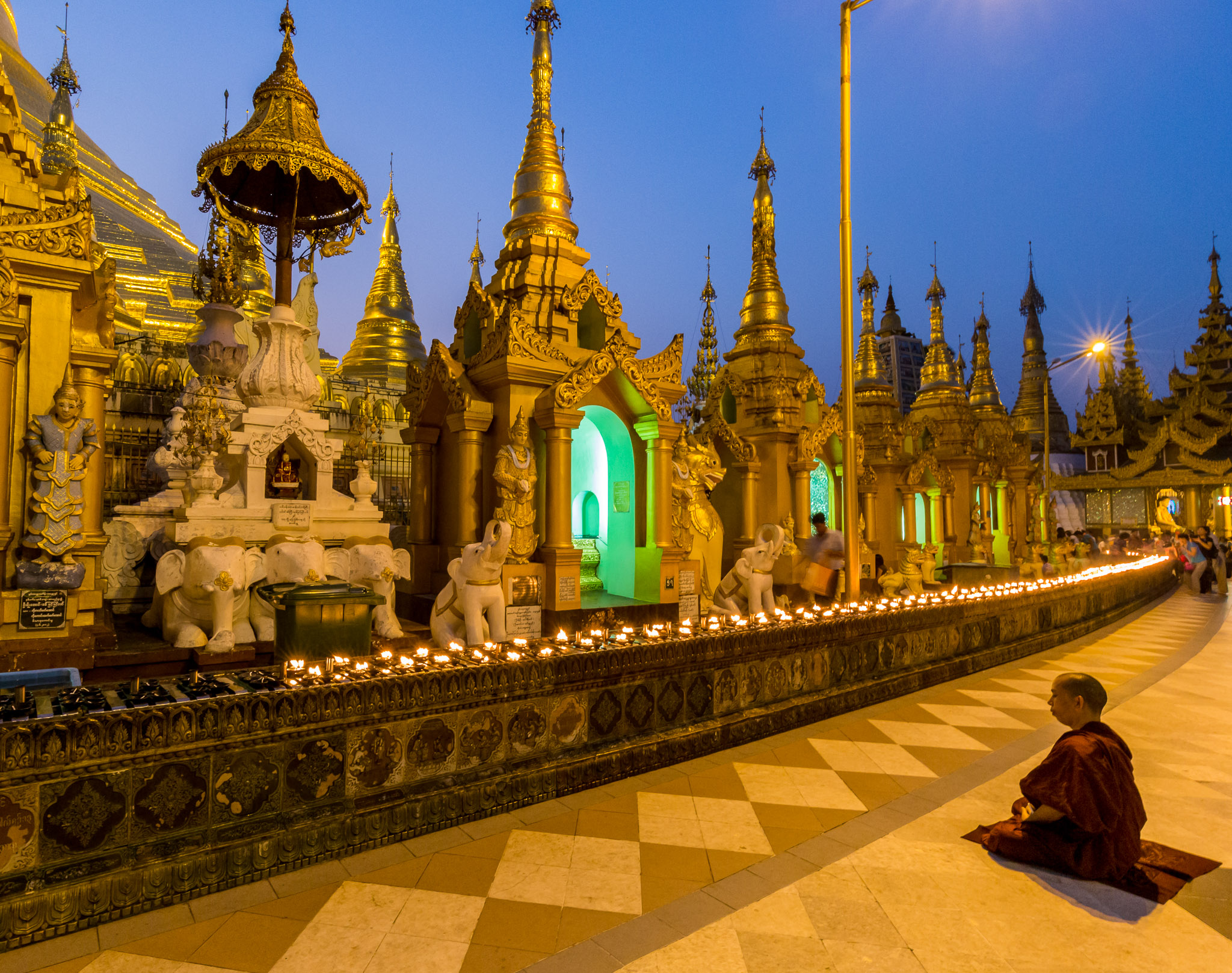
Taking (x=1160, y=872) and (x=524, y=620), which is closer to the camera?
(x=1160, y=872)

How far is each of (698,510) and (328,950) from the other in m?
8.40

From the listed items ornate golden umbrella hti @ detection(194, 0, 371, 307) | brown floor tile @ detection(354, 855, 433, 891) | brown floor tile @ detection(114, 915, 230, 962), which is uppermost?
ornate golden umbrella hti @ detection(194, 0, 371, 307)

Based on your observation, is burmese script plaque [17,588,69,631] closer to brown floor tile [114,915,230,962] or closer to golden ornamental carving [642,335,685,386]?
brown floor tile [114,915,230,962]

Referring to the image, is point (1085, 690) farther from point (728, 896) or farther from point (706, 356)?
point (706, 356)

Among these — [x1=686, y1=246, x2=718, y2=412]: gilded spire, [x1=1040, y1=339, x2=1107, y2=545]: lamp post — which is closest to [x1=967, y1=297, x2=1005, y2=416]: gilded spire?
[x1=1040, y1=339, x2=1107, y2=545]: lamp post

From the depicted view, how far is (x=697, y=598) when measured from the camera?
993 centimetres

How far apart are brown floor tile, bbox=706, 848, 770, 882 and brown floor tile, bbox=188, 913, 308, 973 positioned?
198cm

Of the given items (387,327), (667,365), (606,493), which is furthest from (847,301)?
(387,327)

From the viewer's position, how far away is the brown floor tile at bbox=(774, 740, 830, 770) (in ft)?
16.7

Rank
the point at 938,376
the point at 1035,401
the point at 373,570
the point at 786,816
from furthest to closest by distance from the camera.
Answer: the point at 1035,401 → the point at 938,376 → the point at 373,570 → the point at 786,816

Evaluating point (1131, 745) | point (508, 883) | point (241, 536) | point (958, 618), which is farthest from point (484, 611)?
point (1131, 745)

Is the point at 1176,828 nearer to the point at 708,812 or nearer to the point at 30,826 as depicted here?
the point at 708,812

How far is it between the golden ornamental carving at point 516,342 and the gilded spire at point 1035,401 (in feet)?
104

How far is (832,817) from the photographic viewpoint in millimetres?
4219
